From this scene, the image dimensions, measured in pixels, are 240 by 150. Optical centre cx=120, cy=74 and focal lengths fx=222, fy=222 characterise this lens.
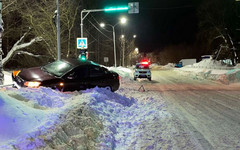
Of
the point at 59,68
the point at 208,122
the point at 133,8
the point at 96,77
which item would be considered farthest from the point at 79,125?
the point at 133,8

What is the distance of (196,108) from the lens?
8930mm

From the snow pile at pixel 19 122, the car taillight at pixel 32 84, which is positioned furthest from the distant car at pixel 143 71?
the snow pile at pixel 19 122

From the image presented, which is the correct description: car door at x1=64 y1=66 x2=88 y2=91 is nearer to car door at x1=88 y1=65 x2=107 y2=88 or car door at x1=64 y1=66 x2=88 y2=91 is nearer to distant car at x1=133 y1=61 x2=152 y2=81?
car door at x1=88 y1=65 x2=107 y2=88

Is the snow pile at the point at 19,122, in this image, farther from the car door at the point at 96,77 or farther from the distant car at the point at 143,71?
the distant car at the point at 143,71

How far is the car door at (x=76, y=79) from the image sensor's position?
8.12 metres

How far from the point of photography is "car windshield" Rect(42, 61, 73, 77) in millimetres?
8489

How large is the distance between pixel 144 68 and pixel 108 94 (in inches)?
507

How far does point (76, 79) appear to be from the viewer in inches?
330

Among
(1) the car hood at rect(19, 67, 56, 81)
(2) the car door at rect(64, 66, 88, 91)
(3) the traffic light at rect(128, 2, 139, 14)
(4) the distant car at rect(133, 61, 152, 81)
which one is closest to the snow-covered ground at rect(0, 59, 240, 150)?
(2) the car door at rect(64, 66, 88, 91)

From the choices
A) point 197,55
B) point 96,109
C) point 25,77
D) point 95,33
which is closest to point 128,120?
point 96,109

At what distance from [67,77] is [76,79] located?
366mm

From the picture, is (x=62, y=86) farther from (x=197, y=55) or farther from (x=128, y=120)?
(x=197, y=55)

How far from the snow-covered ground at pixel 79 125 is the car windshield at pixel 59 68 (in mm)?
1071

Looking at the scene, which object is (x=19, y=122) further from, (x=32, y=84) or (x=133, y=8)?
(x=133, y=8)
